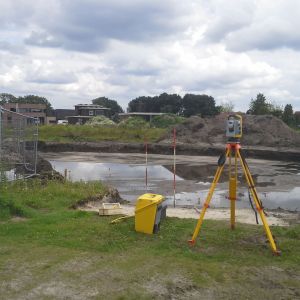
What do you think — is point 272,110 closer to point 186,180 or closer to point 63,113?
point 186,180

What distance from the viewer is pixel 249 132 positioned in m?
47.4

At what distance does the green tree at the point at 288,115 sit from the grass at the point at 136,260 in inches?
2466

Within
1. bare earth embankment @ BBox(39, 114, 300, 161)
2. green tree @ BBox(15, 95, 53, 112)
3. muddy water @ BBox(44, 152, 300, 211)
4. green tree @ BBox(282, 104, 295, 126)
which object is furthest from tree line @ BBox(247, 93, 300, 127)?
green tree @ BBox(15, 95, 53, 112)

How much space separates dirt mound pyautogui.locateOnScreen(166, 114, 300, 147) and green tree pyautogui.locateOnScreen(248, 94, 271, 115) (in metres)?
23.4

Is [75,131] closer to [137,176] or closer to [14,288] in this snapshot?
[137,176]

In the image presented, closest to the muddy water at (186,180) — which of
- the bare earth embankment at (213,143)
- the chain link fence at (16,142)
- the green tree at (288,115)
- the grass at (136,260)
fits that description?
the chain link fence at (16,142)

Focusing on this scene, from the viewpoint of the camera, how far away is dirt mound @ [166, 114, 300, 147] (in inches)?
1806

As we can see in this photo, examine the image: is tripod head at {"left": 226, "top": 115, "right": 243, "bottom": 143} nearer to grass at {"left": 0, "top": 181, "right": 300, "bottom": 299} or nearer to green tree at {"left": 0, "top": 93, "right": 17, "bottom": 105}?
grass at {"left": 0, "top": 181, "right": 300, "bottom": 299}

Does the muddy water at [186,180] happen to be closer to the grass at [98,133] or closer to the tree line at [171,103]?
the grass at [98,133]

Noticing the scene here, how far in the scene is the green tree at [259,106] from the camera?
239ft

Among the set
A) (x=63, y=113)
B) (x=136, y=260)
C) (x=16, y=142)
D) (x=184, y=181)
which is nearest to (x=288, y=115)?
(x=184, y=181)

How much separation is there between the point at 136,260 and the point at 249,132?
42273 mm

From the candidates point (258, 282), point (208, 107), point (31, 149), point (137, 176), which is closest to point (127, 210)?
point (258, 282)

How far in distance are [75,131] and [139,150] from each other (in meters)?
13.5
